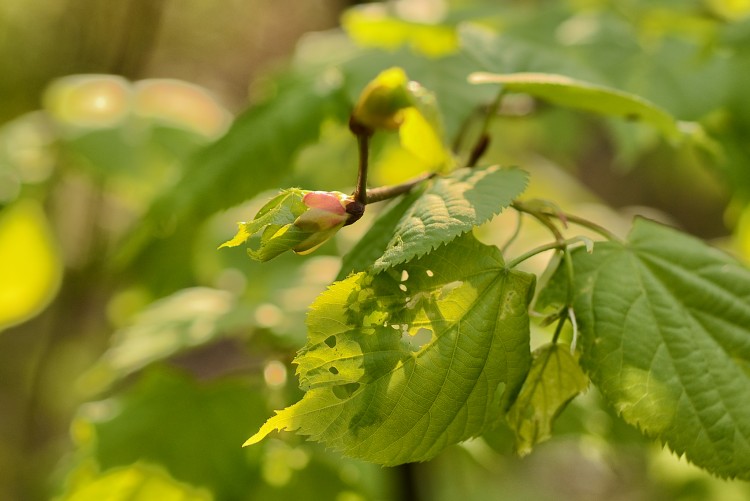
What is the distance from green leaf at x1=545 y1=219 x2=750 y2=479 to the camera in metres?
0.52

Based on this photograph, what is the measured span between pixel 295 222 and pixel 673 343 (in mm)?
306

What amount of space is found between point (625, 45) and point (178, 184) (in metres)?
0.74

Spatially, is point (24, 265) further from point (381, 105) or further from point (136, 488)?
point (381, 105)

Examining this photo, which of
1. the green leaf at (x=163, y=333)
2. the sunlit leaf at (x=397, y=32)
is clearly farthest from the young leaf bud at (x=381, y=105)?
the sunlit leaf at (x=397, y=32)

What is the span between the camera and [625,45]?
3.78 feet

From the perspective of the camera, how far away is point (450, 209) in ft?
1.70

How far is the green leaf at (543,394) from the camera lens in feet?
1.78

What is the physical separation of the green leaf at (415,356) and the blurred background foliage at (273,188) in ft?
0.90

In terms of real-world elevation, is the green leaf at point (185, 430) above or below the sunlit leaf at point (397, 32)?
below

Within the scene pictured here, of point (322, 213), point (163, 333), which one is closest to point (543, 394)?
point (322, 213)

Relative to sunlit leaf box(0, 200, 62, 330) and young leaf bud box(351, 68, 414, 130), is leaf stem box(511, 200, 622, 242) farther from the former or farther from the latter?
sunlit leaf box(0, 200, 62, 330)

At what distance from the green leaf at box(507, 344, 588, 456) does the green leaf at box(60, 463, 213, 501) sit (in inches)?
20.1

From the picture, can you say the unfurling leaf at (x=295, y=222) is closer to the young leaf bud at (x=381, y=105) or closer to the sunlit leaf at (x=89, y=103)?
the young leaf bud at (x=381, y=105)

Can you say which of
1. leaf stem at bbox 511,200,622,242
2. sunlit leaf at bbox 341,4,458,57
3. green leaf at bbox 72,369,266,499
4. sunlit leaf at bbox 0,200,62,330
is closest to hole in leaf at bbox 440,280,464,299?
leaf stem at bbox 511,200,622,242
